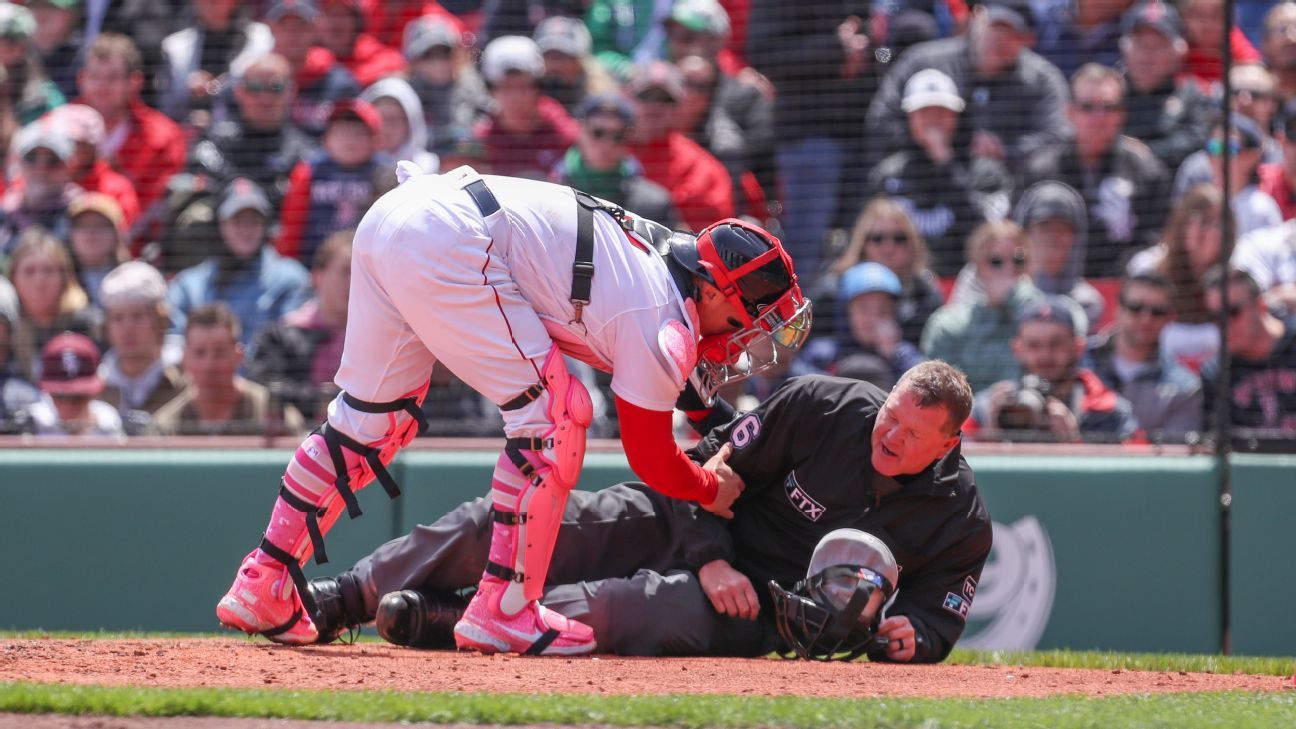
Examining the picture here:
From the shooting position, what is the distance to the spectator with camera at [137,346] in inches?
320

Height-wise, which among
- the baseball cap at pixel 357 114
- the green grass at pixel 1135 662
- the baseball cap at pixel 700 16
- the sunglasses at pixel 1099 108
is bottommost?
the green grass at pixel 1135 662

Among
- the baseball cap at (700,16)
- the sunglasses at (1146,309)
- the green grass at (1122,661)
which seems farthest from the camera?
the baseball cap at (700,16)

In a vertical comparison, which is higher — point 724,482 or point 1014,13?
point 1014,13

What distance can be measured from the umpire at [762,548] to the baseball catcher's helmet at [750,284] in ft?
1.02

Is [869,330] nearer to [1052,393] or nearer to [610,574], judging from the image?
[1052,393]

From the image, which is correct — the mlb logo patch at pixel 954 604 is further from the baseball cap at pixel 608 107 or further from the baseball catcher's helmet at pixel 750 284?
the baseball cap at pixel 608 107

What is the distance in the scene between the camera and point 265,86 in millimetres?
9578

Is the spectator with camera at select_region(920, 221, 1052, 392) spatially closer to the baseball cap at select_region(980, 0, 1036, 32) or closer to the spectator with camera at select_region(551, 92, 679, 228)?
the baseball cap at select_region(980, 0, 1036, 32)

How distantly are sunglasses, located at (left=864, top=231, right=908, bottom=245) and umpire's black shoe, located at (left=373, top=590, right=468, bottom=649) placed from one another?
4141 millimetres

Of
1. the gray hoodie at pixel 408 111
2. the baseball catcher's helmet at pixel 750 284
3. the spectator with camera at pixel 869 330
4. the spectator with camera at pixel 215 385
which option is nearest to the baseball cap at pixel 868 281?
the spectator with camera at pixel 869 330

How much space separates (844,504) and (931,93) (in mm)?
4642

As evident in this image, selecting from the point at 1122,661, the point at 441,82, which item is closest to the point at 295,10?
the point at 441,82

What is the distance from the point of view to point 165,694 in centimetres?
354

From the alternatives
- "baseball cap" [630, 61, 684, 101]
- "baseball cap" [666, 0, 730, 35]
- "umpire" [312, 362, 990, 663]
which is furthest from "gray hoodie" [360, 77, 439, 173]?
"umpire" [312, 362, 990, 663]
